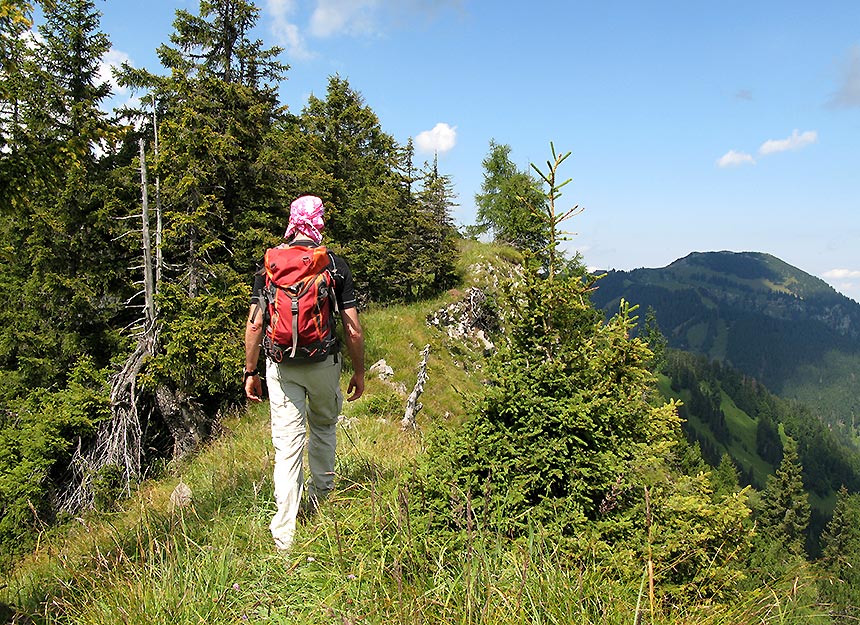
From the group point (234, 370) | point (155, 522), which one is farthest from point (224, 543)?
point (234, 370)

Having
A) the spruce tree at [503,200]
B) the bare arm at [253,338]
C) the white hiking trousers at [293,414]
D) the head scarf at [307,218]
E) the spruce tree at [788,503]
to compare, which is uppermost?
the spruce tree at [503,200]

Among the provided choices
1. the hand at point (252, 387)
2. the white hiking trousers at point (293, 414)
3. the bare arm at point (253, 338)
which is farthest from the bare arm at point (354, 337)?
the hand at point (252, 387)

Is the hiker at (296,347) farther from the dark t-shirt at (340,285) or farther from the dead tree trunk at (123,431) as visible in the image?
the dead tree trunk at (123,431)

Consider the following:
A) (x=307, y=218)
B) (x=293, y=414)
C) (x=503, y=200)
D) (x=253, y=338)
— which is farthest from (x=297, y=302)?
(x=503, y=200)

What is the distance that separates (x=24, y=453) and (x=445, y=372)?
12.8 meters

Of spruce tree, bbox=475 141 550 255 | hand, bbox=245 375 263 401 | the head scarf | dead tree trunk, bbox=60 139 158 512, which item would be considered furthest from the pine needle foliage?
spruce tree, bbox=475 141 550 255

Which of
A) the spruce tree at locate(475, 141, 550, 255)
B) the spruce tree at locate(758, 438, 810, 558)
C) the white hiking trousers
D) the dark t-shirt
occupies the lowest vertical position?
the spruce tree at locate(758, 438, 810, 558)

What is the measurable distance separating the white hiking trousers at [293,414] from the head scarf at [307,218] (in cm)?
102

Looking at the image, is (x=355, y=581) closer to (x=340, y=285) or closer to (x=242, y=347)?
(x=340, y=285)

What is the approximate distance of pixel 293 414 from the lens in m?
3.93

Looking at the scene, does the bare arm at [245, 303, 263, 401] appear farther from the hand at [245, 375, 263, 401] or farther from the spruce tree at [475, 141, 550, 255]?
the spruce tree at [475, 141, 550, 255]

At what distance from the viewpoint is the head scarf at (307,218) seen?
12.9 ft

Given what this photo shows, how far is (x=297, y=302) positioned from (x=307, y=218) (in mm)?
714

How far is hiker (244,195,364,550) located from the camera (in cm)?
370
